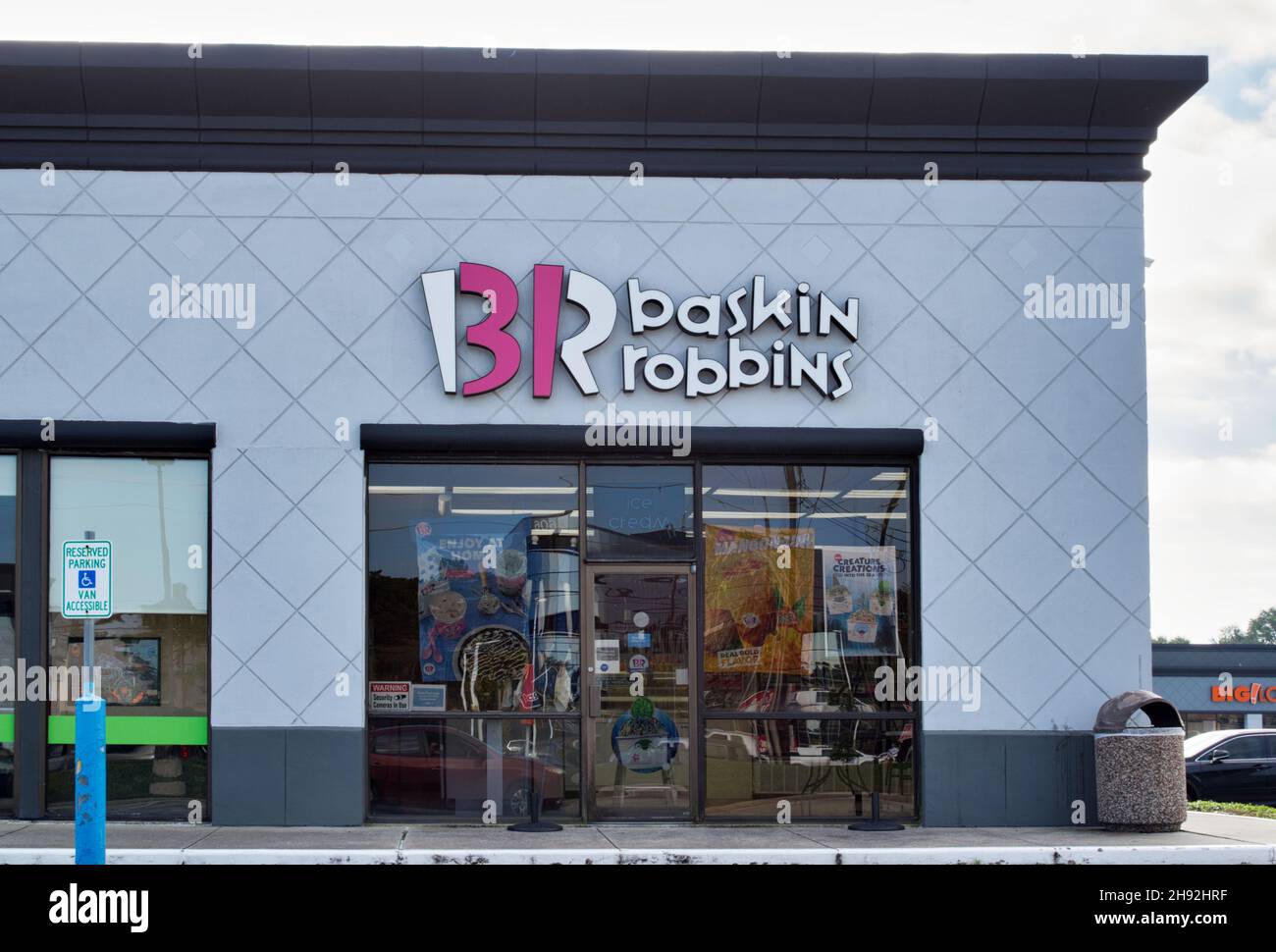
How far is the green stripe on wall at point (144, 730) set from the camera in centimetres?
1209

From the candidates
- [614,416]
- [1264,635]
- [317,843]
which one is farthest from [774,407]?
[1264,635]

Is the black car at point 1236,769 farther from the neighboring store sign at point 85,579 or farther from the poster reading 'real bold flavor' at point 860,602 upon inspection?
the neighboring store sign at point 85,579

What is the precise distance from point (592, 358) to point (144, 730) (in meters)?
5.55

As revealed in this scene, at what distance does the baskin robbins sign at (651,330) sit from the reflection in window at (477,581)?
3.26 feet

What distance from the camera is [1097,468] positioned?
12.7 m

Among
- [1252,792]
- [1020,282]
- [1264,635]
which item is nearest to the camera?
[1020,282]

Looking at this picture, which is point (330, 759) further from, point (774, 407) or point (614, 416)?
point (774, 407)

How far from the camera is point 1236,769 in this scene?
20.1 m

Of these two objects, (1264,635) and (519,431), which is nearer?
(519,431)

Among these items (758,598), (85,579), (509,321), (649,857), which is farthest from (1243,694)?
(85,579)

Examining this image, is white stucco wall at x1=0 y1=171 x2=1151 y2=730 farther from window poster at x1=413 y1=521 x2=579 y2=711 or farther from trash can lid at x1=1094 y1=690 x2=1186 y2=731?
window poster at x1=413 y1=521 x2=579 y2=711

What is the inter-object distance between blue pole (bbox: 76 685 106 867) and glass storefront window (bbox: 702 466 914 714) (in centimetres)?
568

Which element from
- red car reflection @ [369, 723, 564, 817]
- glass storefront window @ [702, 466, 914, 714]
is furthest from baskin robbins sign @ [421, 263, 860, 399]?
red car reflection @ [369, 723, 564, 817]

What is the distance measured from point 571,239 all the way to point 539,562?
3.19m
